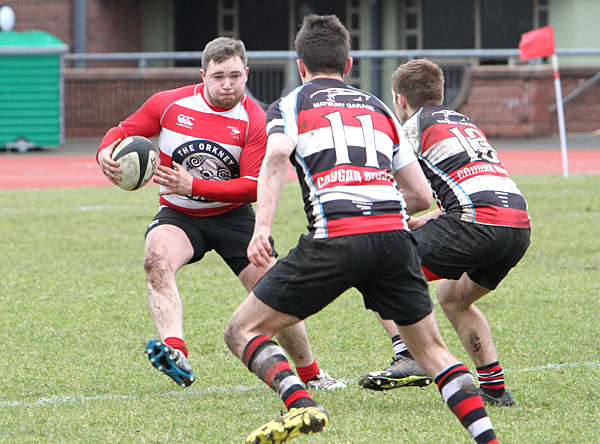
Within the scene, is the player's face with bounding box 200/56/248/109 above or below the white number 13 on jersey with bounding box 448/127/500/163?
above

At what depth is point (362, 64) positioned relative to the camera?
23750mm

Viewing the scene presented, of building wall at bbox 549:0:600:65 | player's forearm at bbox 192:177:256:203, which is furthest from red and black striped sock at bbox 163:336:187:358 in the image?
building wall at bbox 549:0:600:65

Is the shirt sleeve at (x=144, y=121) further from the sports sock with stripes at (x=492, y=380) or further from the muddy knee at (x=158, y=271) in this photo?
the sports sock with stripes at (x=492, y=380)

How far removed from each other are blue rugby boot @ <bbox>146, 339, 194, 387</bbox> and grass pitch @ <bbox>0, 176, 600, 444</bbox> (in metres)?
0.21

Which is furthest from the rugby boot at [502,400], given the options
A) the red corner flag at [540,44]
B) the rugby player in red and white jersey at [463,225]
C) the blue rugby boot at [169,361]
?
the red corner flag at [540,44]

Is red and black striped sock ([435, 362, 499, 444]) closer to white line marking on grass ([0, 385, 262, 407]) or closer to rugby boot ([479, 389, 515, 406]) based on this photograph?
rugby boot ([479, 389, 515, 406])

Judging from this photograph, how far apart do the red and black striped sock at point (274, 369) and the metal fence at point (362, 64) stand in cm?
1970

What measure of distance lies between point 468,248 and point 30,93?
753 inches

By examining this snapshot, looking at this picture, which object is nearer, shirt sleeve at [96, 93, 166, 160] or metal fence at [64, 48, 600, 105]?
shirt sleeve at [96, 93, 166, 160]

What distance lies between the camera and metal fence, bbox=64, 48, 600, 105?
22859 millimetres

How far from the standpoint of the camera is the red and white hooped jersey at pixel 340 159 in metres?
3.51

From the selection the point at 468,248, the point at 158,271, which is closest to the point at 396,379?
the point at 468,248

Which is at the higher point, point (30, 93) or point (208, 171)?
point (30, 93)

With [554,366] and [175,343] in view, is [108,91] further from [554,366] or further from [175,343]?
[554,366]
